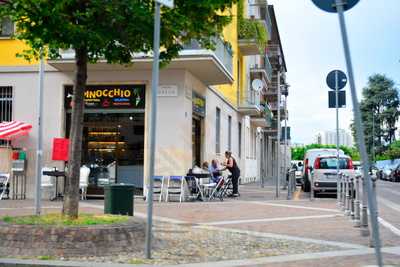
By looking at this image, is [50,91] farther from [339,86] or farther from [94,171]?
[339,86]

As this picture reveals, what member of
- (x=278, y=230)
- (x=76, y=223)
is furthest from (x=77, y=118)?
(x=278, y=230)

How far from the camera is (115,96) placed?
2162 centimetres

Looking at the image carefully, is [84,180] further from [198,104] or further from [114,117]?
[198,104]

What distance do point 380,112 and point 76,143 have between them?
303ft

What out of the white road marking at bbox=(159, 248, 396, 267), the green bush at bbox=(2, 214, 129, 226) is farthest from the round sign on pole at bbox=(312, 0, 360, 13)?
the green bush at bbox=(2, 214, 129, 226)

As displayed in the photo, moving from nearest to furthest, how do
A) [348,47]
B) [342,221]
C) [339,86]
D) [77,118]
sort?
[348,47]
[77,118]
[342,221]
[339,86]

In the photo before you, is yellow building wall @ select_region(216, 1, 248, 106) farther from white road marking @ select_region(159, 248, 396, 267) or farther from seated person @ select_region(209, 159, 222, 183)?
white road marking @ select_region(159, 248, 396, 267)

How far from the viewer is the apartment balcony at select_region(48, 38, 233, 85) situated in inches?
786

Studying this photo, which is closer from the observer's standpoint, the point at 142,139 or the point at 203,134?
the point at 142,139

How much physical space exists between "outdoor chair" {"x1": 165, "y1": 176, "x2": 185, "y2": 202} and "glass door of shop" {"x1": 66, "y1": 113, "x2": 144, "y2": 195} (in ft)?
5.17

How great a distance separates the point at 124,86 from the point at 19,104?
12.7 feet

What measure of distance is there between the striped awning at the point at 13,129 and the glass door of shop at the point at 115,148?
2.05 m

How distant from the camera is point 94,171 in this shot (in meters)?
22.3

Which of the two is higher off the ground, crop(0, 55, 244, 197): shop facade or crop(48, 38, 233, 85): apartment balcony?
crop(48, 38, 233, 85): apartment balcony
